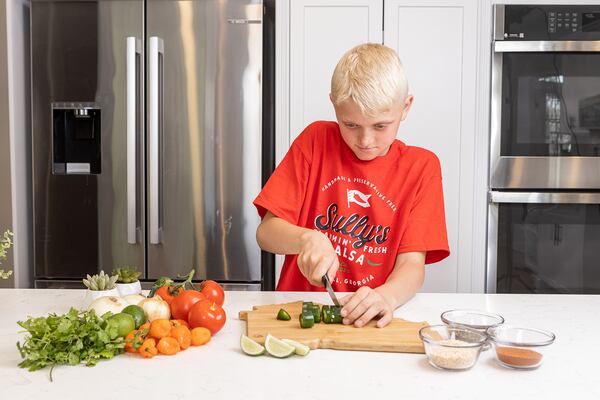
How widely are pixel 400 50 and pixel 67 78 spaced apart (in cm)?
149

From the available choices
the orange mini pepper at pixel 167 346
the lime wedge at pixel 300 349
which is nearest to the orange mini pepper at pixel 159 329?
the orange mini pepper at pixel 167 346

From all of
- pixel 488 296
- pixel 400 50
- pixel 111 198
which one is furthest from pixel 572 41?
pixel 111 198

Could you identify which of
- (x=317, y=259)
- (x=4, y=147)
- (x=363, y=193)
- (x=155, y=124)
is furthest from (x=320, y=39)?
(x=317, y=259)

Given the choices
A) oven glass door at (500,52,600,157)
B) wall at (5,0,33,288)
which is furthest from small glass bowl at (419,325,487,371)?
wall at (5,0,33,288)

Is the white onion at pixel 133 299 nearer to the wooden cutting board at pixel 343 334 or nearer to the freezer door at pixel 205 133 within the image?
the wooden cutting board at pixel 343 334

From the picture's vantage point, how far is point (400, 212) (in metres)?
1.89

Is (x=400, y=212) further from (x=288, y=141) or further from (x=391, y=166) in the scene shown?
(x=288, y=141)

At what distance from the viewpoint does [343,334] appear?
1.34 metres

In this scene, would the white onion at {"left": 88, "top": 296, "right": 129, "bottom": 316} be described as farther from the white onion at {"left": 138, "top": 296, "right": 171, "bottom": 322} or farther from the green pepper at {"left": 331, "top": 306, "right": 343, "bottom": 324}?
the green pepper at {"left": 331, "top": 306, "right": 343, "bottom": 324}

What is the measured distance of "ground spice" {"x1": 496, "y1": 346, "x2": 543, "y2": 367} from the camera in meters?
1.18

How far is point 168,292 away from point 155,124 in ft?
5.03

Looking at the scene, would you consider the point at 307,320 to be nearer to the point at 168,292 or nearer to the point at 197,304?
the point at 197,304

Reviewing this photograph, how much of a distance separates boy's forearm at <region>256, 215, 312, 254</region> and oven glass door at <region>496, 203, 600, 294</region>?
143cm

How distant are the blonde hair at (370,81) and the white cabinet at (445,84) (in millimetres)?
1236
